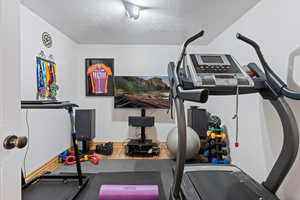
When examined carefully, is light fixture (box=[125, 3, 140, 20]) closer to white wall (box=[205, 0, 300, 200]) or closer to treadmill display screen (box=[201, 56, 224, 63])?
treadmill display screen (box=[201, 56, 224, 63])

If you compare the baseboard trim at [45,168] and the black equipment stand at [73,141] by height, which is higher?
the black equipment stand at [73,141]

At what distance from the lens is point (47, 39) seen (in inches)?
109

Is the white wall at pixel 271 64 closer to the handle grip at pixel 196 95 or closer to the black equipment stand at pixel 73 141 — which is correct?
the handle grip at pixel 196 95

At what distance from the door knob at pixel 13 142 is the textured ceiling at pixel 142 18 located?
195 centimetres

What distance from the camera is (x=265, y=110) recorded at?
1.90 metres

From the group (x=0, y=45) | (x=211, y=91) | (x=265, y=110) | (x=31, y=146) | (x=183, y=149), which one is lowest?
(x=31, y=146)

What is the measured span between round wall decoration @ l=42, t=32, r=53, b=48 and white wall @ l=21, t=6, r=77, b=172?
2.5 inches

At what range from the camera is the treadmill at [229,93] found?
131 cm

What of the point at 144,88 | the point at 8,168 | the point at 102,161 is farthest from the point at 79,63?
the point at 8,168

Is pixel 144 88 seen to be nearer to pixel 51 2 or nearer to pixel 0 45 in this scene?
pixel 51 2

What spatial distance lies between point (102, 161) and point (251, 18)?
10.3 feet

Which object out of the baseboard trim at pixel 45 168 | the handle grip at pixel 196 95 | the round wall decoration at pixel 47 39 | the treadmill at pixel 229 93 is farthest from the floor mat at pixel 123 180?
the round wall decoration at pixel 47 39

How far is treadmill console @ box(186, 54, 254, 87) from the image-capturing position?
52.5 inches

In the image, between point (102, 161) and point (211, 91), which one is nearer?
point (211, 91)
